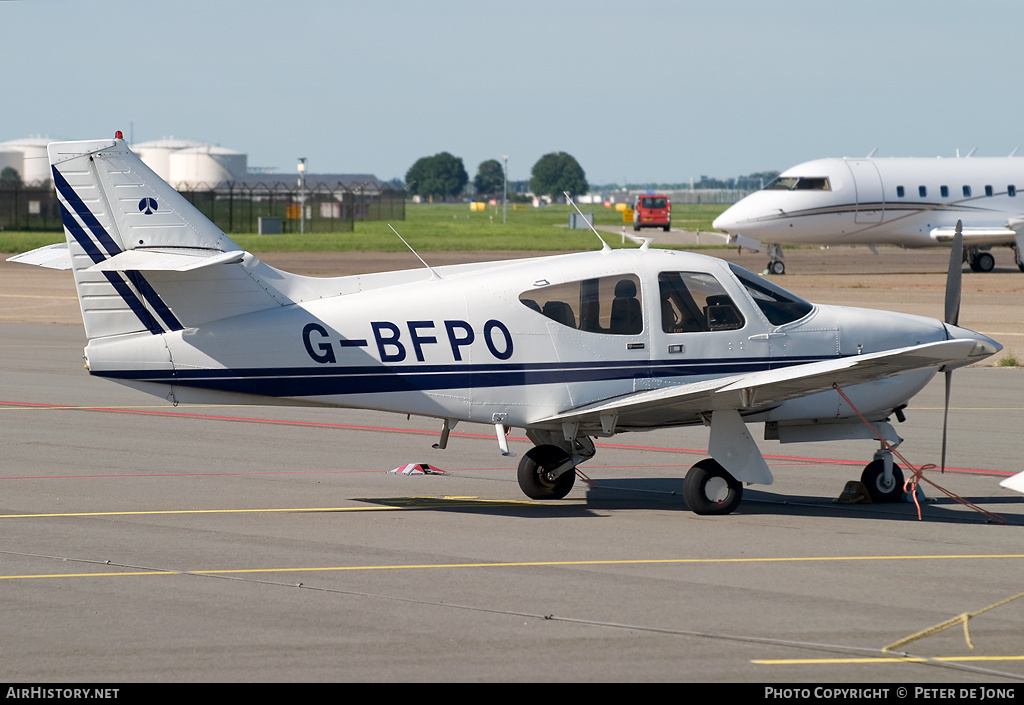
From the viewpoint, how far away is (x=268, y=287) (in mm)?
10719

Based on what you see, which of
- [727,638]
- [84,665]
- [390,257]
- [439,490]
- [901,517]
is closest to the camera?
[84,665]

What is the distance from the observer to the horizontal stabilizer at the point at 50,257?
11102 millimetres

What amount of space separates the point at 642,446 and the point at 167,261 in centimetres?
657

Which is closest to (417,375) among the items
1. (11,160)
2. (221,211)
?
(221,211)

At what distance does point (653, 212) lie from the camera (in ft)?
297

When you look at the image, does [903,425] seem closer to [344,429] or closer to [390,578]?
[344,429]

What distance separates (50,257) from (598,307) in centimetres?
521

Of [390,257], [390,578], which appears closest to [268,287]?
[390,578]

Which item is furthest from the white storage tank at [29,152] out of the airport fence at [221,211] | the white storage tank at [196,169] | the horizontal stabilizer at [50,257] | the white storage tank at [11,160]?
the horizontal stabilizer at [50,257]

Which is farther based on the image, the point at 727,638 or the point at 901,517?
the point at 901,517

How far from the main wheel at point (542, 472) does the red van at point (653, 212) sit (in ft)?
261

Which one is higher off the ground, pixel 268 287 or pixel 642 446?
pixel 268 287

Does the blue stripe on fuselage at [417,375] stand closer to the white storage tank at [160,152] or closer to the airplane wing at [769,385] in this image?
the airplane wing at [769,385]

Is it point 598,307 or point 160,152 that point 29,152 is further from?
point 598,307
